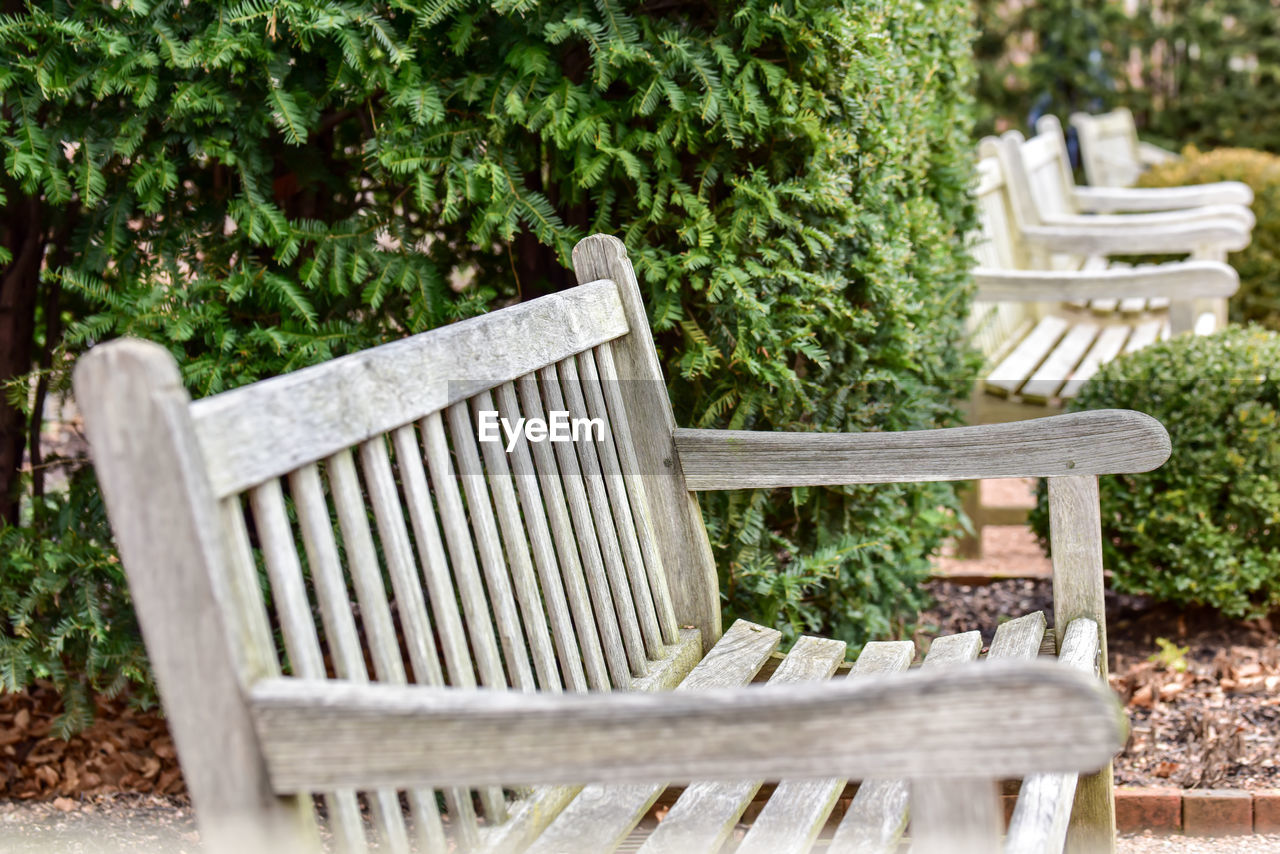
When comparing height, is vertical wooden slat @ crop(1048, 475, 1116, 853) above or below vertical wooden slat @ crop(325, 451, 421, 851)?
below

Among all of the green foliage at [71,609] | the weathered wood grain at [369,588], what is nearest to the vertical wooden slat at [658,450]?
the weathered wood grain at [369,588]

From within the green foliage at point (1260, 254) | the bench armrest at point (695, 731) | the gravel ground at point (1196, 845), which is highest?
the bench armrest at point (695, 731)

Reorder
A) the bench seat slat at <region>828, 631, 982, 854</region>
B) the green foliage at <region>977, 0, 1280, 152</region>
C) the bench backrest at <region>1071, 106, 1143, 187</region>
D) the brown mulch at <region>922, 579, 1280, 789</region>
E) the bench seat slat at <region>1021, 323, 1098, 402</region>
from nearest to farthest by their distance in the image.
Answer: the bench seat slat at <region>828, 631, 982, 854</region> < the brown mulch at <region>922, 579, 1280, 789</region> < the bench seat slat at <region>1021, 323, 1098, 402</region> < the bench backrest at <region>1071, 106, 1143, 187</region> < the green foliage at <region>977, 0, 1280, 152</region>

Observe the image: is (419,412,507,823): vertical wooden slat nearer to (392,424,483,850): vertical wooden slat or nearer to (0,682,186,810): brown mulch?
(392,424,483,850): vertical wooden slat

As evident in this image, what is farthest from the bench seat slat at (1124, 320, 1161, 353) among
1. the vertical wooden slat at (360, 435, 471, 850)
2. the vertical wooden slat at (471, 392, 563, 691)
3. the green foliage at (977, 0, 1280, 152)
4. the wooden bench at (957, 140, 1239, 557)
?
the green foliage at (977, 0, 1280, 152)

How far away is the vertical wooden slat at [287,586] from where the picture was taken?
1207 millimetres

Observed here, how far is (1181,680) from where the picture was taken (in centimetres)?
314

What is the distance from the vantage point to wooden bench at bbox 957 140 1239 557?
3.62 meters

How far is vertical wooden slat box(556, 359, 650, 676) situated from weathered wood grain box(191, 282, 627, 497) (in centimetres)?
6

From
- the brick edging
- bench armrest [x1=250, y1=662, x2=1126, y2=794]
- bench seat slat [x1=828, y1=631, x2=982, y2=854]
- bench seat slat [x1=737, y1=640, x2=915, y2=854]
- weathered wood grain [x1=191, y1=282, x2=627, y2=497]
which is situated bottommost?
the brick edging

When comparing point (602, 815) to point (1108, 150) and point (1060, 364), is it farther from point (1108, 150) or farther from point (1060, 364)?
point (1108, 150)

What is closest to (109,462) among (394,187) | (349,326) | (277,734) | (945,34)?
(277,734)

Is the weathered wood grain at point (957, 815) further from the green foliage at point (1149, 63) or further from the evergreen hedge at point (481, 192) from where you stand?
the green foliage at point (1149, 63)

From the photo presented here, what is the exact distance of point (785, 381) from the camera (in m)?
2.31
